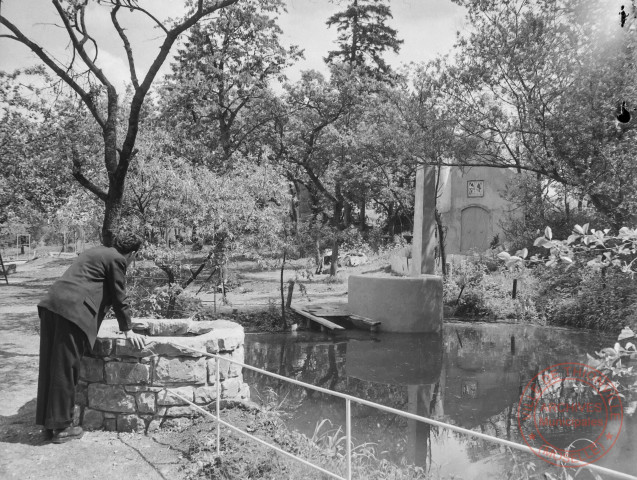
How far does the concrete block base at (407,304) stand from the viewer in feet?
46.4

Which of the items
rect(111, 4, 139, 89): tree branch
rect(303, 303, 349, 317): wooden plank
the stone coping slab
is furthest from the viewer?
rect(303, 303, 349, 317): wooden plank

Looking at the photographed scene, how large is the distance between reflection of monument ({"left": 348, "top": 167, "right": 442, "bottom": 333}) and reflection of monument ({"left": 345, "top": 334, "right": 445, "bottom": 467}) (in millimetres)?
548

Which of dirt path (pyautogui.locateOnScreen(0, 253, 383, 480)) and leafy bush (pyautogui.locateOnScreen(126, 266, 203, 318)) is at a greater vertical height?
leafy bush (pyautogui.locateOnScreen(126, 266, 203, 318))

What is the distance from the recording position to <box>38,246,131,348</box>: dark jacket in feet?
13.9

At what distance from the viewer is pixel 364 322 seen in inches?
562

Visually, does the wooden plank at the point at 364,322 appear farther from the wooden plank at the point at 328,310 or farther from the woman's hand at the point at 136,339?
the woman's hand at the point at 136,339

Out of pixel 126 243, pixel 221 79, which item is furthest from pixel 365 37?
pixel 126 243

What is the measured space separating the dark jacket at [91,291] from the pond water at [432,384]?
323cm

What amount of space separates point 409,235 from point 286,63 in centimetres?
1085

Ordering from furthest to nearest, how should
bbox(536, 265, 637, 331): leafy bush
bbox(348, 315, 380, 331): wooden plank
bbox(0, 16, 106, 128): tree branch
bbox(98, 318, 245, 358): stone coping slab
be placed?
bbox(348, 315, 380, 331): wooden plank → bbox(536, 265, 637, 331): leafy bush → bbox(0, 16, 106, 128): tree branch → bbox(98, 318, 245, 358): stone coping slab

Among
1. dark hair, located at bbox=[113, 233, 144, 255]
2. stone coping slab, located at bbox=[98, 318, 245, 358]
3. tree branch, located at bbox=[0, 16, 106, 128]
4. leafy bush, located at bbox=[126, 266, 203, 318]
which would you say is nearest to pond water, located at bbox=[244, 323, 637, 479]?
leafy bush, located at bbox=[126, 266, 203, 318]

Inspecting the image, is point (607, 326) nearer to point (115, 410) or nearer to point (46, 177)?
point (115, 410)

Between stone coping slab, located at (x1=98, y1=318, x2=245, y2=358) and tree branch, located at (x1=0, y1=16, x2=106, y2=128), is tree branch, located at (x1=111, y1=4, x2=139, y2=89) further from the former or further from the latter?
stone coping slab, located at (x1=98, y1=318, x2=245, y2=358)

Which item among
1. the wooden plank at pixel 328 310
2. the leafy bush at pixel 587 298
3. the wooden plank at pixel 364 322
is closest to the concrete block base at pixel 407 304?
the wooden plank at pixel 364 322
